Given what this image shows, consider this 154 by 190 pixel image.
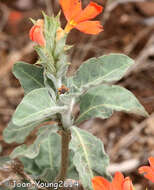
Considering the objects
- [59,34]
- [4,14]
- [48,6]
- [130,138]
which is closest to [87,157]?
[59,34]

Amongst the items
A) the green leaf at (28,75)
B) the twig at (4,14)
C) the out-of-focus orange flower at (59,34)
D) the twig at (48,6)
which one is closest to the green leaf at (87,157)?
the green leaf at (28,75)

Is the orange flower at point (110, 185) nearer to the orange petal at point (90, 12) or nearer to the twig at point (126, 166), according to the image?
the orange petal at point (90, 12)

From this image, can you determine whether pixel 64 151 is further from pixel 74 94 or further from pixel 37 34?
pixel 37 34

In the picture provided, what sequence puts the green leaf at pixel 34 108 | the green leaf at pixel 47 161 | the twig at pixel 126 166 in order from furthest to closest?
the twig at pixel 126 166 → the green leaf at pixel 47 161 → the green leaf at pixel 34 108

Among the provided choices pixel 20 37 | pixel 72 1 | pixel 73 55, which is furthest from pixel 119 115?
pixel 72 1

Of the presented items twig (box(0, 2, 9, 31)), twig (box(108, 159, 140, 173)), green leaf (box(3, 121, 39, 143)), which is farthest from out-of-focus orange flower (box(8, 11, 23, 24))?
green leaf (box(3, 121, 39, 143))

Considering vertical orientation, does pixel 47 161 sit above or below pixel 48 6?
below
